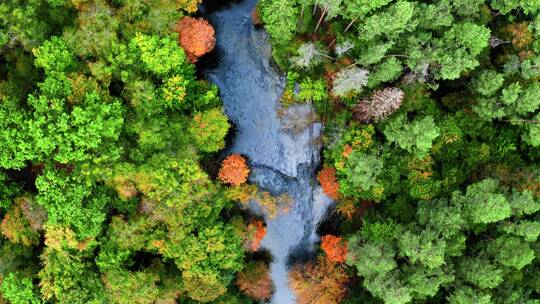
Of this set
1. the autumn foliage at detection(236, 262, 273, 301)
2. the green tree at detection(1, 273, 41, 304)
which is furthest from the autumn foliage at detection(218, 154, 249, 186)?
the green tree at detection(1, 273, 41, 304)

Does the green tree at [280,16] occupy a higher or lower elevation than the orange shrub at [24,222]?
higher

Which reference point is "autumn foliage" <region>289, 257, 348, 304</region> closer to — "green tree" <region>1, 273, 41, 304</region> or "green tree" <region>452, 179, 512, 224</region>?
"green tree" <region>452, 179, 512, 224</region>

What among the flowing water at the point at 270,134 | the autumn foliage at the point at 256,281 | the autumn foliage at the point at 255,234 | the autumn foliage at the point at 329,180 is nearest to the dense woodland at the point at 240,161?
the autumn foliage at the point at 329,180

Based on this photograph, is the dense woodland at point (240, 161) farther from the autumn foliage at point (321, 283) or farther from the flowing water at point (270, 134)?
the flowing water at point (270, 134)

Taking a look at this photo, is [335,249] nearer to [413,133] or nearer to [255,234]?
[255,234]

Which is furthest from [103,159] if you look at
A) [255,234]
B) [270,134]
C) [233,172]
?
[270,134]

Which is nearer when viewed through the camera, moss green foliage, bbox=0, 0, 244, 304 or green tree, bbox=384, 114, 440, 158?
moss green foliage, bbox=0, 0, 244, 304
